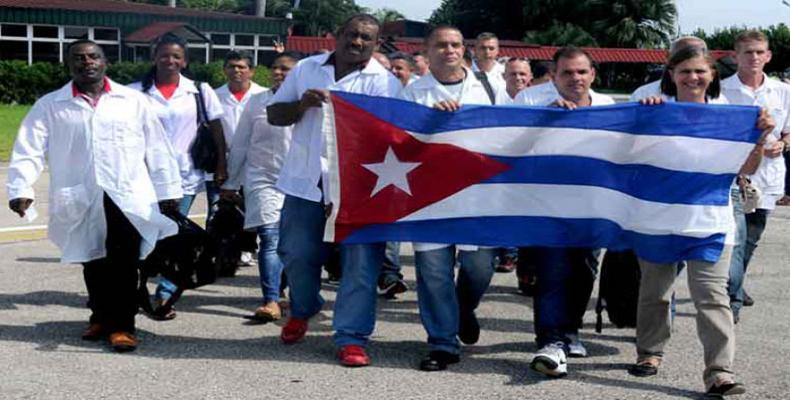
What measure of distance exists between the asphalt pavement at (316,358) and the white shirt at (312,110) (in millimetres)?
977

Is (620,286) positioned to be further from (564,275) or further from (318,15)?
(318,15)

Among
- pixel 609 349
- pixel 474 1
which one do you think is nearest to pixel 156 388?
pixel 609 349

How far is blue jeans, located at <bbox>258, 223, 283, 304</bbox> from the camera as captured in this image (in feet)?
26.4

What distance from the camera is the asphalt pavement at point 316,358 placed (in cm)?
610

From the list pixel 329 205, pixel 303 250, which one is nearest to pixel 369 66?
pixel 329 205

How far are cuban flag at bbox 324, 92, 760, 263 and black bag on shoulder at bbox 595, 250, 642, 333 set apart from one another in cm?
69

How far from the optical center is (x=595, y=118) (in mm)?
6422

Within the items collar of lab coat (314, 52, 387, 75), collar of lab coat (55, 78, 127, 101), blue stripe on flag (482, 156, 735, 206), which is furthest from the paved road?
collar of lab coat (314, 52, 387, 75)

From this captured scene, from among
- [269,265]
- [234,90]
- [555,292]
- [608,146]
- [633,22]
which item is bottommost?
[269,265]

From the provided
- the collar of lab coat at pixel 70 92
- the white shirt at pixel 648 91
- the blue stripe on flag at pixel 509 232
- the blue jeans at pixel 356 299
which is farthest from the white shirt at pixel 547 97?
the collar of lab coat at pixel 70 92

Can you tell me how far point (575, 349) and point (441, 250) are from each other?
1.01 meters

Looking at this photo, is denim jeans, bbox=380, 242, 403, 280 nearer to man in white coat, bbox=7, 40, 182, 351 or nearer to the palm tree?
man in white coat, bbox=7, 40, 182, 351

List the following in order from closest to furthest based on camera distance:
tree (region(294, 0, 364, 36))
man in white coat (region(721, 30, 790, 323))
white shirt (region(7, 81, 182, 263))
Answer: white shirt (region(7, 81, 182, 263)) → man in white coat (region(721, 30, 790, 323)) → tree (region(294, 0, 364, 36))

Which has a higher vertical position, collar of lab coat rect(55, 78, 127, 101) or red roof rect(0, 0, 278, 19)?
red roof rect(0, 0, 278, 19)
